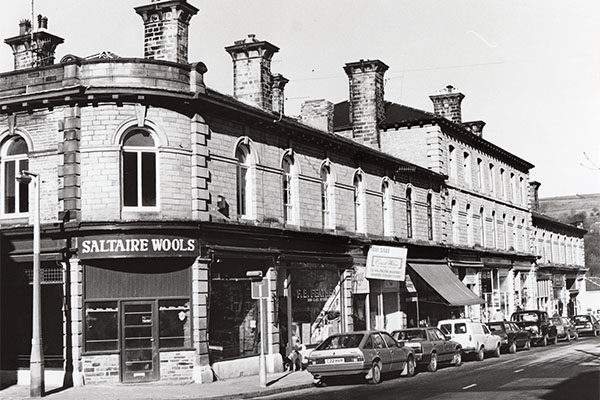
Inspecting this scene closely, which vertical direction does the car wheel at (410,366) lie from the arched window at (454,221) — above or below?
below

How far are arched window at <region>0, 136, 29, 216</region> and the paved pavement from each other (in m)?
5.16

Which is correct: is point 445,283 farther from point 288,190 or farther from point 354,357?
point 354,357

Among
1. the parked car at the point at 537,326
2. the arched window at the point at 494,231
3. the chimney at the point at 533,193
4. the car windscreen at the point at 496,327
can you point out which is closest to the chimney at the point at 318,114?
the car windscreen at the point at 496,327

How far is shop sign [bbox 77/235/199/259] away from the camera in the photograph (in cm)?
2122

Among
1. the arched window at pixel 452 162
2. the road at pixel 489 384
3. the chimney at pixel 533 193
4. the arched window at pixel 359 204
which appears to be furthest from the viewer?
the chimney at pixel 533 193

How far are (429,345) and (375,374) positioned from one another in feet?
14.5

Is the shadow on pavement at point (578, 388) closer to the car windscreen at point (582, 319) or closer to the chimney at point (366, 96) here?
the chimney at point (366, 96)

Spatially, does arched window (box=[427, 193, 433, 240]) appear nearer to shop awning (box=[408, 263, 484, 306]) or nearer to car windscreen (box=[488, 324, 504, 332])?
shop awning (box=[408, 263, 484, 306])

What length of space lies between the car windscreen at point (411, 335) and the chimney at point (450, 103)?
23.5 meters

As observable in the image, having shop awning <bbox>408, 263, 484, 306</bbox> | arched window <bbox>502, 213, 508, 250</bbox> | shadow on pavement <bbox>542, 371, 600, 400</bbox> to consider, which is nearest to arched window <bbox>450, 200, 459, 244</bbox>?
shop awning <bbox>408, 263, 484, 306</bbox>

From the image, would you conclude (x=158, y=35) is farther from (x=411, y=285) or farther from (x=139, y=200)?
(x=411, y=285)

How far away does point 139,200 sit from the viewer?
867 inches

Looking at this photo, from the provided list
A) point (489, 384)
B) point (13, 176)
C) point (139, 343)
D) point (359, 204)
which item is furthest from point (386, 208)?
point (13, 176)

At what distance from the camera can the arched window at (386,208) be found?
3506 centimetres
